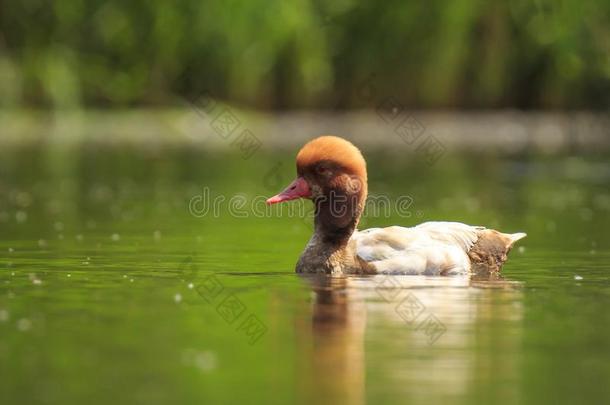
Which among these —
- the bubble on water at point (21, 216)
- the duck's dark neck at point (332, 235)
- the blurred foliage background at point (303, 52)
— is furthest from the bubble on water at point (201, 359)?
the blurred foliage background at point (303, 52)

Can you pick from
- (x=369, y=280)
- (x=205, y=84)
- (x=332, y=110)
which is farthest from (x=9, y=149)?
(x=369, y=280)

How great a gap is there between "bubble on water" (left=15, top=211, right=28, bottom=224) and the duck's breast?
5.69 meters

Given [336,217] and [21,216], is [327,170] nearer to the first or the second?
[336,217]

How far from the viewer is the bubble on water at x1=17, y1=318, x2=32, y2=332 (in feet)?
27.9

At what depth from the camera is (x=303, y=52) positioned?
93.9ft

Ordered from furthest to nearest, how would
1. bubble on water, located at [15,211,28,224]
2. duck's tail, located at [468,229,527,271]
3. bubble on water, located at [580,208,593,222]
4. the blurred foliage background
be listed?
the blurred foliage background
bubble on water, located at [580,208,593,222]
bubble on water, located at [15,211,28,224]
duck's tail, located at [468,229,527,271]

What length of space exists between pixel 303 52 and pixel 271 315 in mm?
19774

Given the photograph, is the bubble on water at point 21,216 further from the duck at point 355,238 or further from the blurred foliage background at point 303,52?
the blurred foliage background at point 303,52

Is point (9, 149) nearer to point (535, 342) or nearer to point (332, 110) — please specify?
point (332, 110)

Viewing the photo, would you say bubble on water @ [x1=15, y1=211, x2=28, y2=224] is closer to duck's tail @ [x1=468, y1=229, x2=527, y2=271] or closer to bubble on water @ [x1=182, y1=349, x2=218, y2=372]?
duck's tail @ [x1=468, y1=229, x2=527, y2=271]

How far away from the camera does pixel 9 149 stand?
A: 1145 inches

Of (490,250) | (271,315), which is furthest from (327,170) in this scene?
(271,315)

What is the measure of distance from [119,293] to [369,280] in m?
1.85

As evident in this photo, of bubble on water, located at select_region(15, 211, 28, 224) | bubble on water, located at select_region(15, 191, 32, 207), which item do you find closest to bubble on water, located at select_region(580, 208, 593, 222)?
bubble on water, located at select_region(15, 211, 28, 224)
